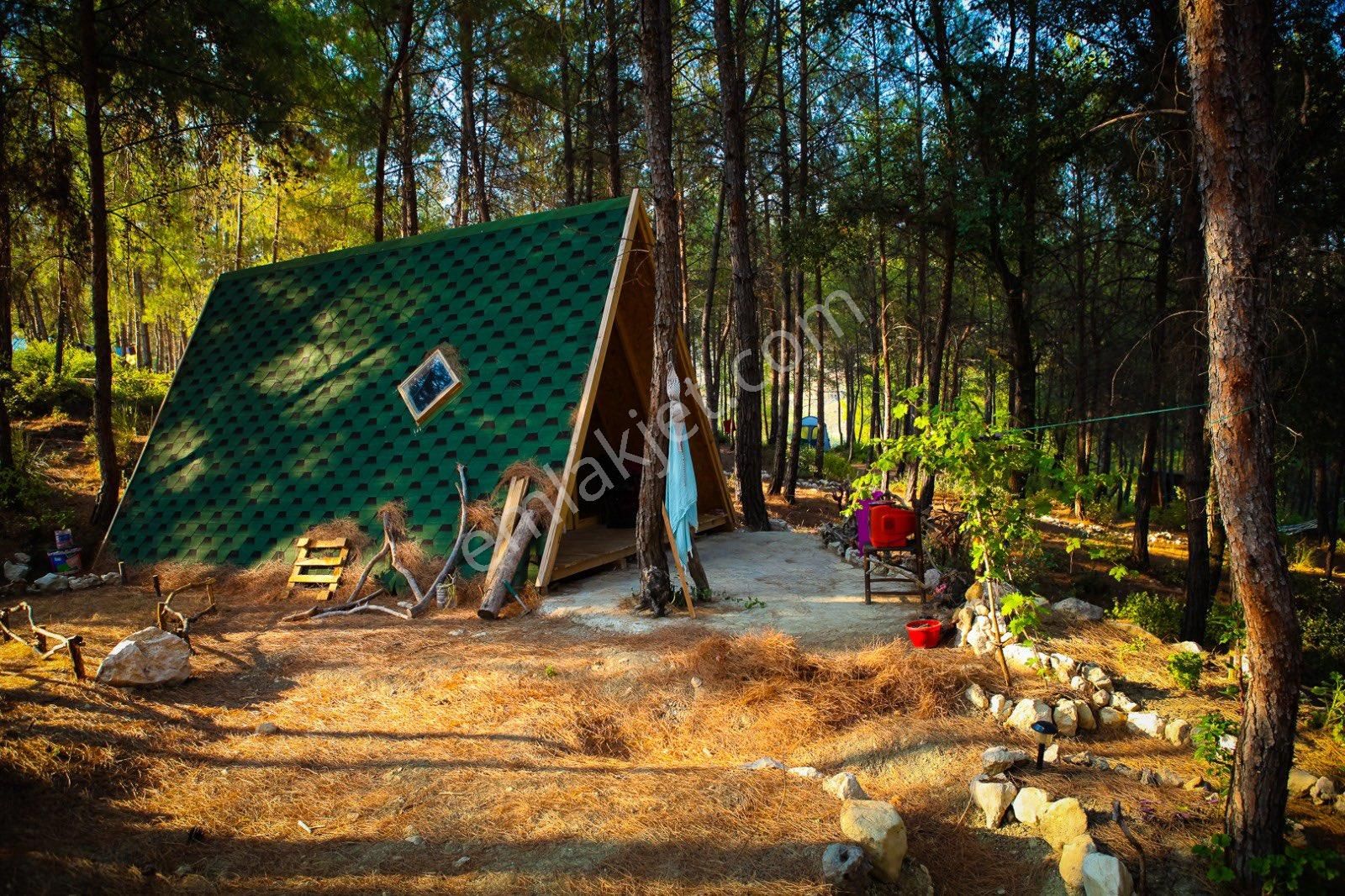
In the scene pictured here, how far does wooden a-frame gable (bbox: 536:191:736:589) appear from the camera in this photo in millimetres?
6770

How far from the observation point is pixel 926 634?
504 centimetres

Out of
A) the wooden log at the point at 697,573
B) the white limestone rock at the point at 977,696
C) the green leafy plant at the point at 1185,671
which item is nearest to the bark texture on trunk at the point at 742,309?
the wooden log at the point at 697,573

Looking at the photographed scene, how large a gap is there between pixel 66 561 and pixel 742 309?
8166mm

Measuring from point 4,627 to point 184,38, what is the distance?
7353mm

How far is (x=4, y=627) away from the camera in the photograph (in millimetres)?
5203

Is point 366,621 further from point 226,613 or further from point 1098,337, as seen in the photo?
point 1098,337

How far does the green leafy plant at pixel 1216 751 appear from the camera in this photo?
3321 millimetres

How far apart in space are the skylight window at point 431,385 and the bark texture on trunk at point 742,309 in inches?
140

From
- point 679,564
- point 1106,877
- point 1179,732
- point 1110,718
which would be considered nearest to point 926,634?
point 1110,718

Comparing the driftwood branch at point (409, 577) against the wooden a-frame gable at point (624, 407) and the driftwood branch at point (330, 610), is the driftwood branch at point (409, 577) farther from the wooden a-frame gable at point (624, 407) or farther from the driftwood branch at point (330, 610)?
the wooden a-frame gable at point (624, 407)

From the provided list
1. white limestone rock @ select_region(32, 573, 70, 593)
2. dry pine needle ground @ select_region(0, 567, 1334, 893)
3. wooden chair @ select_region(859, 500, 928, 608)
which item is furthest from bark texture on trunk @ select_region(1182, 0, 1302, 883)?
white limestone rock @ select_region(32, 573, 70, 593)

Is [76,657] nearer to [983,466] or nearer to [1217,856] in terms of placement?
[983,466]

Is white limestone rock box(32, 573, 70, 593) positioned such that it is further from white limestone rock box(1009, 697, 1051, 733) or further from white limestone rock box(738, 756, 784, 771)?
white limestone rock box(1009, 697, 1051, 733)

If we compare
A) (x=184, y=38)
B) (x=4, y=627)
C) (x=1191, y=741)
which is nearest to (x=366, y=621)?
(x=4, y=627)
